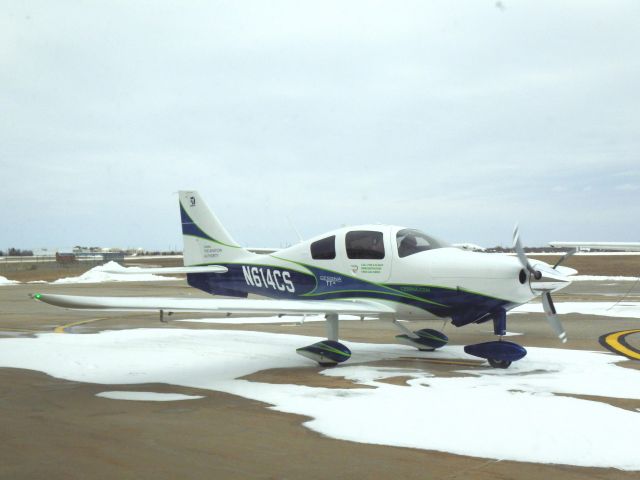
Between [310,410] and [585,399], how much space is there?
3.03 meters

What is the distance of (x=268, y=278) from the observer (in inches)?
453

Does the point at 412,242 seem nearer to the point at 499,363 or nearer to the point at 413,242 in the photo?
the point at 413,242

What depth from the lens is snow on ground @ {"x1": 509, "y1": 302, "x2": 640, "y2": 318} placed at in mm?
17031

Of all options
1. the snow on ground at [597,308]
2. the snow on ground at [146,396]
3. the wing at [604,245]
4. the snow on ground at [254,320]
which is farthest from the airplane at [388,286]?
the snow on ground at [597,308]

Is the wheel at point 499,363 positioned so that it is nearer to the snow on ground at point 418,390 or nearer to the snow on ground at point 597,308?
the snow on ground at point 418,390

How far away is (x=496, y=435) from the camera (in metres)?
5.39

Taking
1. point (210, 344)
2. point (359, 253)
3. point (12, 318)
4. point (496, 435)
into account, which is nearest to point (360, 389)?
point (496, 435)

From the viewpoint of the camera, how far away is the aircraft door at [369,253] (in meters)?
9.92

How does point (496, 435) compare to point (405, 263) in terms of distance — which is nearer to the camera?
point (496, 435)

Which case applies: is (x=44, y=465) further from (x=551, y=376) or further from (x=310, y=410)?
(x=551, y=376)

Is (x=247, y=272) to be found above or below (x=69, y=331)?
above

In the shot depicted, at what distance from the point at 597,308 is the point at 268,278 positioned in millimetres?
11698

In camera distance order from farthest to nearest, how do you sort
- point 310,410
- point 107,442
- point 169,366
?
point 169,366 → point 310,410 → point 107,442

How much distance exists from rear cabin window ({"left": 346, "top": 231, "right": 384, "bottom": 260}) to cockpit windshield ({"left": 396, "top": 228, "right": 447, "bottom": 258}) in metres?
0.31
